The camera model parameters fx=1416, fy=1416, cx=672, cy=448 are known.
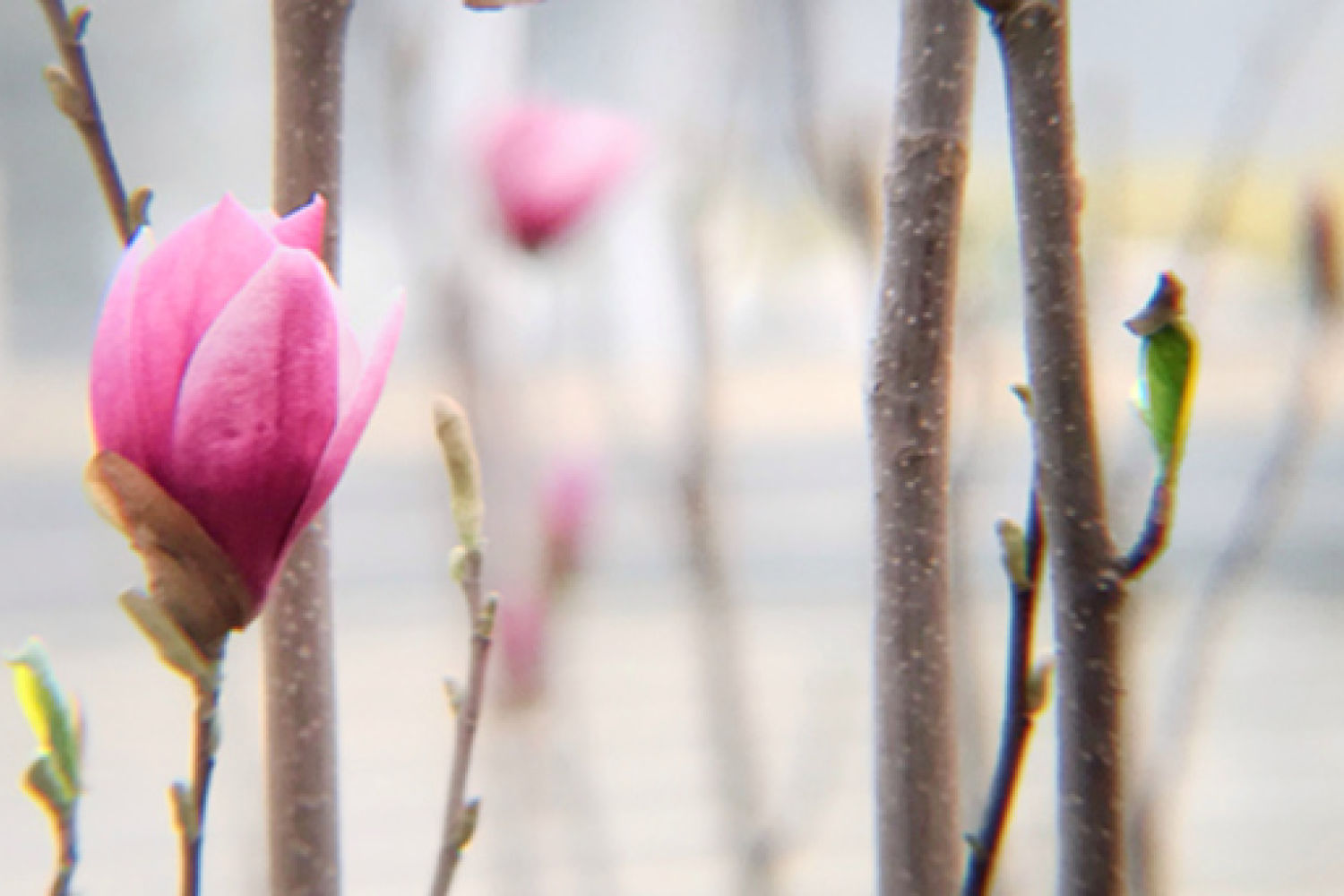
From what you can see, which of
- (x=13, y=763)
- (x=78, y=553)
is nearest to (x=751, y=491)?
(x=78, y=553)

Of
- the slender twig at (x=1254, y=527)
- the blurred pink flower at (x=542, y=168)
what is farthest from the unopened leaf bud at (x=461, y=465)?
the blurred pink flower at (x=542, y=168)

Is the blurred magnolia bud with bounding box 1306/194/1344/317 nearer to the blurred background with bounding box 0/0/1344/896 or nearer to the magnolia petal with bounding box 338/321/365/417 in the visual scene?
the blurred background with bounding box 0/0/1344/896

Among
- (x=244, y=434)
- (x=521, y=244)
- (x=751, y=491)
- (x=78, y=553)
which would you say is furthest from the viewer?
(x=751, y=491)

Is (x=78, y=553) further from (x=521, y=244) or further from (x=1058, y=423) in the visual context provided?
(x=1058, y=423)

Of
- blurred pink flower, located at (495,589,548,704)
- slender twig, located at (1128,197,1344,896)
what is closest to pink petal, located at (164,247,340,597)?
slender twig, located at (1128,197,1344,896)

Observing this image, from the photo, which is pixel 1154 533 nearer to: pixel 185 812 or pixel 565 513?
pixel 185 812

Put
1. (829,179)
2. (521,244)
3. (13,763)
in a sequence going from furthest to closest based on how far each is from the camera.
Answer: (13,763) → (521,244) → (829,179)
